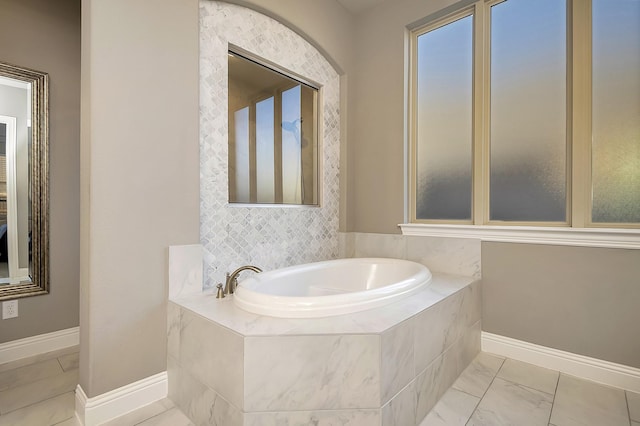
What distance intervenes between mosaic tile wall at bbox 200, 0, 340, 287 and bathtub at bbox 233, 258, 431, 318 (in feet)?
1.10

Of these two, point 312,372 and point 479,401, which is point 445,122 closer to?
point 479,401

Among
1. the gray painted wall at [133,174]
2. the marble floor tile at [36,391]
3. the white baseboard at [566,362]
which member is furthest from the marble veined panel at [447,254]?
the marble floor tile at [36,391]

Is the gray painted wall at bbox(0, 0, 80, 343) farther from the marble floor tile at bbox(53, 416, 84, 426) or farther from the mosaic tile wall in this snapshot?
the mosaic tile wall

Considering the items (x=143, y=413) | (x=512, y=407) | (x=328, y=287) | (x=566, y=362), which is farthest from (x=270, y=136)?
(x=566, y=362)

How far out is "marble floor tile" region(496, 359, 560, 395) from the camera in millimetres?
1729

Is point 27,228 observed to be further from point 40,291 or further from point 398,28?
point 398,28

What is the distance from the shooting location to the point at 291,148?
2.55 m

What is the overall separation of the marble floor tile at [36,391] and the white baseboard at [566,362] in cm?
263

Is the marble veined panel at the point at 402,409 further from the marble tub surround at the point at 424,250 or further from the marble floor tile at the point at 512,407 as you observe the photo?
the marble tub surround at the point at 424,250

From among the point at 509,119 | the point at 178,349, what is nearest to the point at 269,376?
the point at 178,349

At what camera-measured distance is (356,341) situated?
3.85ft

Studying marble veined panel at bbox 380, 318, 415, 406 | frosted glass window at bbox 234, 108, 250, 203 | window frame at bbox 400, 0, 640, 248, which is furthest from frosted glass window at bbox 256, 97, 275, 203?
marble veined panel at bbox 380, 318, 415, 406

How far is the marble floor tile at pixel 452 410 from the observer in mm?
1425

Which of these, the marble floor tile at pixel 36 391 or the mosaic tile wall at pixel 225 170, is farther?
the mosaic tile wall at pixel 225 170
